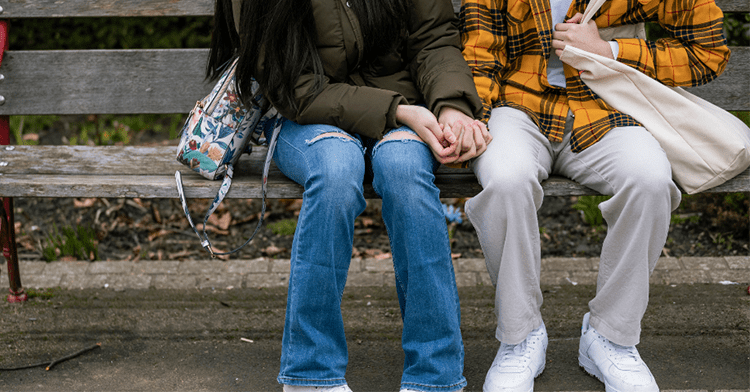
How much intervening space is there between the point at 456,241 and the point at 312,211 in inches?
68.3

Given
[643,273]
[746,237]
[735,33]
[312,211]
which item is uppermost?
[735,33]

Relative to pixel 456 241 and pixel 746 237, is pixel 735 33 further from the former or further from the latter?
pixel 456 241

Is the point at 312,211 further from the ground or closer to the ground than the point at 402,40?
closer to the ground

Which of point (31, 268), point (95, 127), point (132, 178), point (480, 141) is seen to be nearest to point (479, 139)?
point (480, 141)

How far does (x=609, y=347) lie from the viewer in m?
Answer: 2.34

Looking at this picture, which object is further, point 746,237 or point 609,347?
point 746,237

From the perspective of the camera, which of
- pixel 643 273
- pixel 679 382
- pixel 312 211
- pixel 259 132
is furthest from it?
pixel 259 132

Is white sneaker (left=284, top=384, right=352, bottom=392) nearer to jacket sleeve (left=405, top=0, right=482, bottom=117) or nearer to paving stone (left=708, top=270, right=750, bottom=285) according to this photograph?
jacket sleeve (left=405, top=0, right=482, bottom=117)

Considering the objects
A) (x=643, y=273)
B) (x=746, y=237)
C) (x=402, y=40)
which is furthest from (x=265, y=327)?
(x=746, y=237)

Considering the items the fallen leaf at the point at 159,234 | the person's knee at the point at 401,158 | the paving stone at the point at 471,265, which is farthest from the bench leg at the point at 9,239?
the paving stone at the point at 471,265

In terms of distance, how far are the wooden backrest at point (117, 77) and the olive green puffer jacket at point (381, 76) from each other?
0.78 m

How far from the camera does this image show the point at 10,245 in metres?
2.90

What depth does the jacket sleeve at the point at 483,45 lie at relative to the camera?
8.22ft

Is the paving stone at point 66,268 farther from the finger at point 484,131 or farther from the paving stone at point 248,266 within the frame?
the finger at point 484,131
